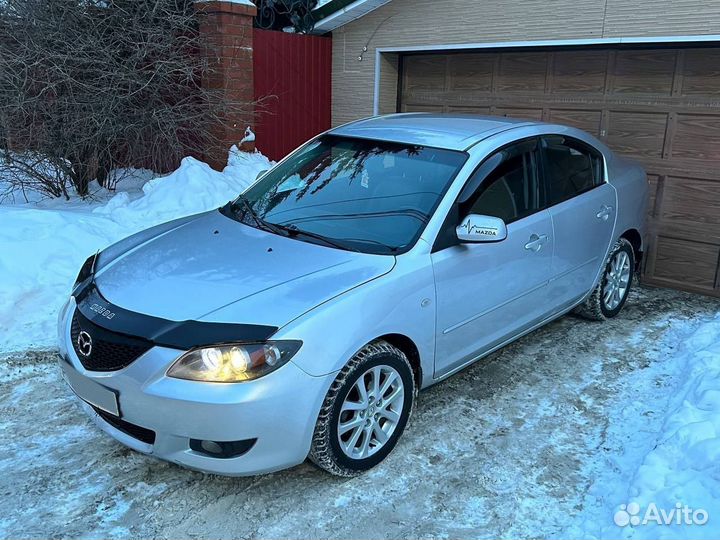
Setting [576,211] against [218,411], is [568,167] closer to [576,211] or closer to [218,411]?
[576,211]

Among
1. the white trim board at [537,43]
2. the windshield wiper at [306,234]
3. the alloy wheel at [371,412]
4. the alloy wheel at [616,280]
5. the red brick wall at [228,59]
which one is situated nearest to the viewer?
the alloy wheel at [371,412]

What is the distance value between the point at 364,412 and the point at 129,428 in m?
1.10

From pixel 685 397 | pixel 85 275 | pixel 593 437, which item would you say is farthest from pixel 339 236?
pixel 685 397

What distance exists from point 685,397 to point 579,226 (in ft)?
4.52

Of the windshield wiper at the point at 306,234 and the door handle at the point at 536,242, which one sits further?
the door handle at the point at 536,242

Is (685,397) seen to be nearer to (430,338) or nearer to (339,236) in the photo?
(430,338)

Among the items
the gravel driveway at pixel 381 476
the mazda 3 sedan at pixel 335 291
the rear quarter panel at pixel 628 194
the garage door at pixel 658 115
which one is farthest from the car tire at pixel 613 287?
the garage door at pixel 658 115

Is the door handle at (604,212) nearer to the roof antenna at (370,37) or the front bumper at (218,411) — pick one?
the front bumper at (218,411)

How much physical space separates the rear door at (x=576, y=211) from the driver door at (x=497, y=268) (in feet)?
0.50

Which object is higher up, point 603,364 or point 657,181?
point 657,181

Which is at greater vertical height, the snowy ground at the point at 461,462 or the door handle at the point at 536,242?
the door handle at the point at 536,242

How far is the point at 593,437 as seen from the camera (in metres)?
3.68

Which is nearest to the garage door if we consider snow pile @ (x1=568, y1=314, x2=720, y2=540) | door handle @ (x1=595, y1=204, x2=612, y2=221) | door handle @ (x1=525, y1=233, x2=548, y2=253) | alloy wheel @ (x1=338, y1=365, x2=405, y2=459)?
door handle @ (x1=595, y1=204, x2=612, y2=221)

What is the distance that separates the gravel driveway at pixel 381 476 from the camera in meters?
2.91
